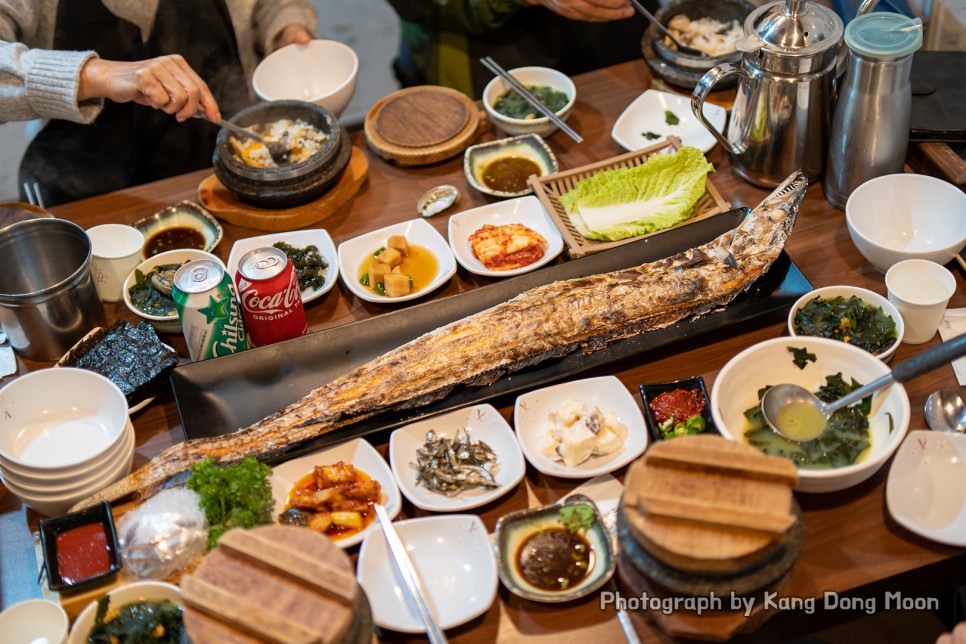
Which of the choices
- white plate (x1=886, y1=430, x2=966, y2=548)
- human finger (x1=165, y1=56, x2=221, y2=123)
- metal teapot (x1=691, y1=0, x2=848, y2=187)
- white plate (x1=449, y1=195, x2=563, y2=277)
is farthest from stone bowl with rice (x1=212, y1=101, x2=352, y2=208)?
white plate (x1=886, y1=430, x2=966, y2=548)

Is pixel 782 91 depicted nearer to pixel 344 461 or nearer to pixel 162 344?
pixel 344 461


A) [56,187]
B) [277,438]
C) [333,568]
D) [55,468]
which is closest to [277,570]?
[333,568]

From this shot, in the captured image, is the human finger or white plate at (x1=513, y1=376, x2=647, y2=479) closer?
white plate at (x1=513, y1=376, x2=647, y2=479)

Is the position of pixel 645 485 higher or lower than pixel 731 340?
higher

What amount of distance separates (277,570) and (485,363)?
950 mm

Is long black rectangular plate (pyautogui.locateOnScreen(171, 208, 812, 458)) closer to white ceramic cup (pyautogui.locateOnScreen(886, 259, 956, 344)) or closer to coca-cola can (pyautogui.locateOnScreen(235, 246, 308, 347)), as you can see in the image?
coca-cola can (pyautogui.locateOnScreen(235, 246, 308, 347))

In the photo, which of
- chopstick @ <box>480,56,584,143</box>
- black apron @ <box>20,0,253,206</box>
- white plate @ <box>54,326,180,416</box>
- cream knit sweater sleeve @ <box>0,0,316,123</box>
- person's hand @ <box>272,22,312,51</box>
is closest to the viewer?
white plate @ <box>54,326,180,416</box>

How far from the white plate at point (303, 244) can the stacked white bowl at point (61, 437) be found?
0.69m

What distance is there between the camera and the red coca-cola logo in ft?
8.27

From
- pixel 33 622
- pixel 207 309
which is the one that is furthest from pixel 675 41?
pixel 33 622

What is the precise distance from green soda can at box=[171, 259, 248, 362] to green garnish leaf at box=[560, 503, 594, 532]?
1.14m

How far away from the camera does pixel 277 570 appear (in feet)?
5.57

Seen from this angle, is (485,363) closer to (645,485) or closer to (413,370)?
(413,370)

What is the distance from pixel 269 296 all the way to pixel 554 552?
1124mm
